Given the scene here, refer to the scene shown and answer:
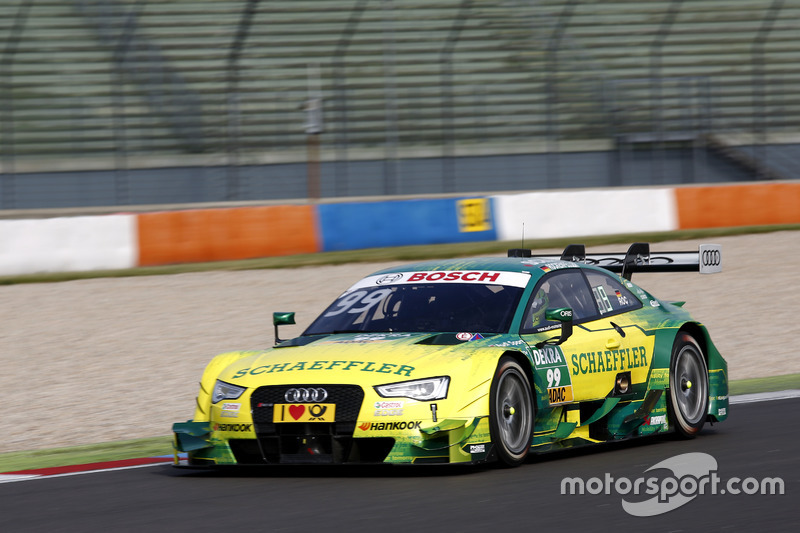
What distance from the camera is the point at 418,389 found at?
6.60m

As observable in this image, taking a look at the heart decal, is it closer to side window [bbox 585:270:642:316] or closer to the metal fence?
side window [bbox 585:270:642:316]

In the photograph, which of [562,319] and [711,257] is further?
[711,257]

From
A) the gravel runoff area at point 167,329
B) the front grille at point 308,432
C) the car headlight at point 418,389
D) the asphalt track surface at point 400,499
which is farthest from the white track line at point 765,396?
the front grille at point 308,432

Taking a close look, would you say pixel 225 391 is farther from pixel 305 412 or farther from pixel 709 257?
pixel 709 257

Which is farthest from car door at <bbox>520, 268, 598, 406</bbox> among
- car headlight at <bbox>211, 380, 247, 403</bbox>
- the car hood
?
car headlight at <bbox>211, 380, 247, 403</bbox>

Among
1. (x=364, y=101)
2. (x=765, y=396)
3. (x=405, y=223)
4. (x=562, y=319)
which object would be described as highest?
(x=364, y=101)

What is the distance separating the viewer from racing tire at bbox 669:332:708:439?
8.30m

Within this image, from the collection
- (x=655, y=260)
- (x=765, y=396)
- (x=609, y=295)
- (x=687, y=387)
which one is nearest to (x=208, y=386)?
(x=609, y=295)

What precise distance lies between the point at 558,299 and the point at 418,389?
5.33ft

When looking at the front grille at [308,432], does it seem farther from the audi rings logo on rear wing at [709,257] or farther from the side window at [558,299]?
the audi rings logo on rear wing at [709,257]

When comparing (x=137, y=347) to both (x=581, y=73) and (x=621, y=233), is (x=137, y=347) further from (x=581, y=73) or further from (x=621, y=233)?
(x=581, y=73)

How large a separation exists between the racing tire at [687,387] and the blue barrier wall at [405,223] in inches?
497

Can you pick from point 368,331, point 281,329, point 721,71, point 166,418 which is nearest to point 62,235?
point 281,329

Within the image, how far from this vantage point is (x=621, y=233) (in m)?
22.8
